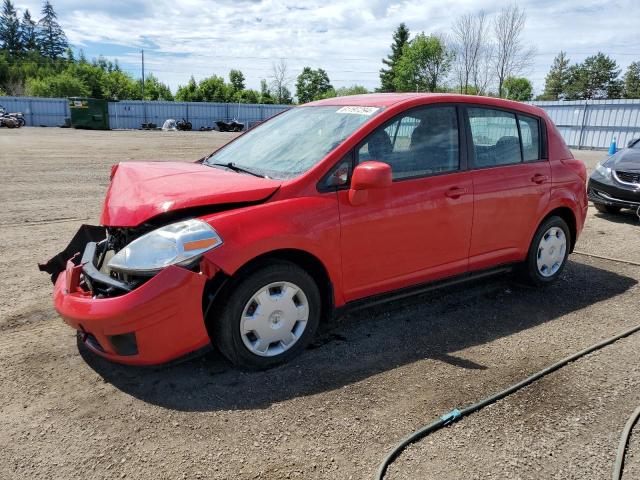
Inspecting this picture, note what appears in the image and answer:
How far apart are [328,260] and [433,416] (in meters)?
1.15

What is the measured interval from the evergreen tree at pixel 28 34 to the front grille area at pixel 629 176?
116m

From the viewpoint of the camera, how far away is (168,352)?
2992 millimetres

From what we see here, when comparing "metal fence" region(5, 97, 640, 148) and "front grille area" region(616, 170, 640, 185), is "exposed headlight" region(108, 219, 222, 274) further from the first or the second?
"metal fence" region(5, 97, 640, 148)

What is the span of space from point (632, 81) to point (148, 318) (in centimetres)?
9523

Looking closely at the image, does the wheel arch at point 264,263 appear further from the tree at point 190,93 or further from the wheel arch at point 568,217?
the tree at point 190,93

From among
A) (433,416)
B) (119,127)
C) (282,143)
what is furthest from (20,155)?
(119,127)

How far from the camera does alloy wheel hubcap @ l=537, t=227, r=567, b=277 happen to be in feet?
16.1

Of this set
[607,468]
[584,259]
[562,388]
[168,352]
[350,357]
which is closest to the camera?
[607,468]

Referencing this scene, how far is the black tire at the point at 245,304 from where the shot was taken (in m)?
3.07

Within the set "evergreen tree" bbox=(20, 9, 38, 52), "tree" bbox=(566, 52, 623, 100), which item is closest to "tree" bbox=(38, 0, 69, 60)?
"evergreen tree" bbox=(20, 9, 38, 52)

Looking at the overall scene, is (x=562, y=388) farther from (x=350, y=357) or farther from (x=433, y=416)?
(x=350, y=357)

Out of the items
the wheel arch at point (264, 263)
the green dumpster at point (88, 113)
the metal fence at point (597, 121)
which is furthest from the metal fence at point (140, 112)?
the wheel arch at point (264, 263)

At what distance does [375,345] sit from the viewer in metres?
3.73

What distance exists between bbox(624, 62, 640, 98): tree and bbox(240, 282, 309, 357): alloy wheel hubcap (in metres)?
89.8
